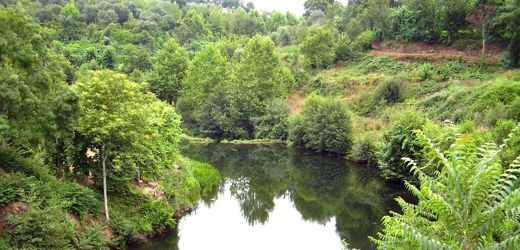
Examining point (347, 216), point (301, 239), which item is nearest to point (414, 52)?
point (347, 216)

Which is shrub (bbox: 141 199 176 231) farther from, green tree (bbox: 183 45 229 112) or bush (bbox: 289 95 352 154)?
green tree (bbox: 183 45 229 112)

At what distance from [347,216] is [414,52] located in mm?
39643

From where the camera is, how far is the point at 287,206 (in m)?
27.2

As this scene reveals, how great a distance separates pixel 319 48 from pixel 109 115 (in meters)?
49.7

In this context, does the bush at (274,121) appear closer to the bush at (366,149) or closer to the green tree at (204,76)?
the green tree at (204,76)

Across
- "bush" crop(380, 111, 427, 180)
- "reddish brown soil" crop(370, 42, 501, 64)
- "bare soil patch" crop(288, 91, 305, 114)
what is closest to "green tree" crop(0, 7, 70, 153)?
"bush" crop(380, 111, 427, 180)

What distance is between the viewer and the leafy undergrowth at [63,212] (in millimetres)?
13609

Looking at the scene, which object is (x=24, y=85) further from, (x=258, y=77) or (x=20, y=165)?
(x=258, y=77)

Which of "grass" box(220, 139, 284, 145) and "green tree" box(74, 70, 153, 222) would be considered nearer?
"green tree" box(74, 70, 153, 222)

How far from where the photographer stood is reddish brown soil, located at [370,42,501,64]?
50.3 meters

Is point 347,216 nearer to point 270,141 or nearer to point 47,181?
point 47,181

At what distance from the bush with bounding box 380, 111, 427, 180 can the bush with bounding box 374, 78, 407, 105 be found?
56.7ft

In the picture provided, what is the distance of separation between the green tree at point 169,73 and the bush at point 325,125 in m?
22.8

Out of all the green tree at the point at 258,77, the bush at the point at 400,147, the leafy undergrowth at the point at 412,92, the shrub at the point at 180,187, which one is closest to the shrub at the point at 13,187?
the shrub at the point at 180,187
